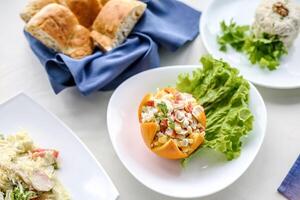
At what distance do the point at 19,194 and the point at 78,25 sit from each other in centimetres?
49

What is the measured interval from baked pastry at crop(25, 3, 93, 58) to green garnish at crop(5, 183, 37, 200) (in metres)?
0.39

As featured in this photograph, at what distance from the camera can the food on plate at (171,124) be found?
3.67 ft

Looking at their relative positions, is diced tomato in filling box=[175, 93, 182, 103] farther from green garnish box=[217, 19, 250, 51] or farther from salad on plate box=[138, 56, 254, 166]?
green garnish box=[217, 19, 250, 51]

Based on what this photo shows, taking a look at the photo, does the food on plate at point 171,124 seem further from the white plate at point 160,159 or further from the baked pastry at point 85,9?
the baked pastry at point 85,9

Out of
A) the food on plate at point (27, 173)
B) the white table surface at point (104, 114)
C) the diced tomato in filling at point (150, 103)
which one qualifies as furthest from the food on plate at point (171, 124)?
the food on plate at point (27, 173)

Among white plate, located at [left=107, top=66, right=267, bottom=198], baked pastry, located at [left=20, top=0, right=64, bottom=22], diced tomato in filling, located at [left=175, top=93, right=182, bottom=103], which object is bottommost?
white plate, located at [left=107, top=66, right=267, bottom=198]

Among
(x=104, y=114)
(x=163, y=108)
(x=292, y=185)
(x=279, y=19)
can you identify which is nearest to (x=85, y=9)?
(x=104, y=114)

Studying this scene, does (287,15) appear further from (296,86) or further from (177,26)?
(177,26)

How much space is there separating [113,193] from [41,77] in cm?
44

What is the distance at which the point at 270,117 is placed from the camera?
4.12 ft

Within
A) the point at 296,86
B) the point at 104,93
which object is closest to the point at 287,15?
the point at 296,86

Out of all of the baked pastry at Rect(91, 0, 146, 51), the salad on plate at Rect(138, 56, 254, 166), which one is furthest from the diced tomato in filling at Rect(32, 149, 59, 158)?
the baked pastry at Rect(91, 0, 146, 51)

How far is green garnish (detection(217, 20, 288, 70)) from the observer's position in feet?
4.32

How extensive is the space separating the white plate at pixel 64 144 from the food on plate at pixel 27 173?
0.08 feet
